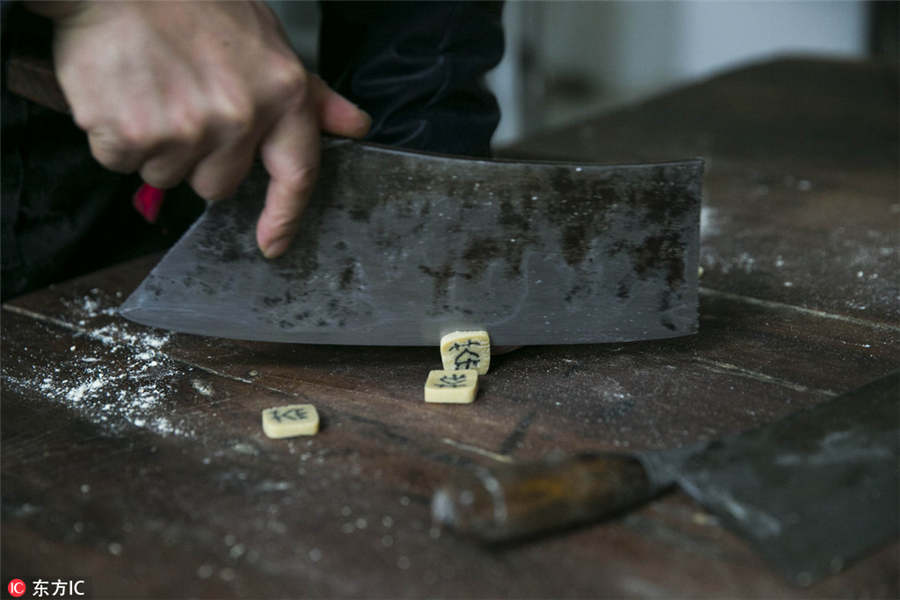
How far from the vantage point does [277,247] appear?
99 centimetres

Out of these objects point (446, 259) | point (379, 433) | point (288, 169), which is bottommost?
point (379, 433)

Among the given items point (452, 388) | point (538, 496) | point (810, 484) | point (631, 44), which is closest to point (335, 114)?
point (452, 388)

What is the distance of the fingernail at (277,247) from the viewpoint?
0.98m

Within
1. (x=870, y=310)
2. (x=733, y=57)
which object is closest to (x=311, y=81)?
(x=870, y=310)

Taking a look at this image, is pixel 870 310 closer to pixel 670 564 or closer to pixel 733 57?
pixel 670 564

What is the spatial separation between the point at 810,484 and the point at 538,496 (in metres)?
0.23

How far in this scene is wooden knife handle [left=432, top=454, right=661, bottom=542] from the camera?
0.70m

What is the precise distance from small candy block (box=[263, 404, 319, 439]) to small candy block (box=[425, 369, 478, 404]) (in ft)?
0.40

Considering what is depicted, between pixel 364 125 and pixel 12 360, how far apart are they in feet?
1.69

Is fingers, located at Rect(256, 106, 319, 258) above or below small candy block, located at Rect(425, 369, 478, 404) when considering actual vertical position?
above

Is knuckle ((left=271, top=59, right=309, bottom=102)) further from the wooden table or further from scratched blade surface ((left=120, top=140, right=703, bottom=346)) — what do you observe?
the wooden table

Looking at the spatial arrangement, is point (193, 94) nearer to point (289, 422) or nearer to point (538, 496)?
point (289, 422)

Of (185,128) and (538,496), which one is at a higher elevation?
(185,128)

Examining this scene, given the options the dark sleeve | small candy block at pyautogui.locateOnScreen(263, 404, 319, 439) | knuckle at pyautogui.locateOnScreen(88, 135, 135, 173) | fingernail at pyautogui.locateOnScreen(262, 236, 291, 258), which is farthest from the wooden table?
the dark sleeve
